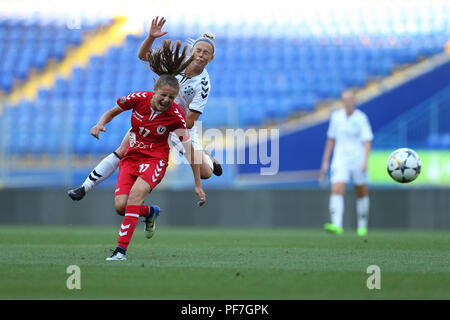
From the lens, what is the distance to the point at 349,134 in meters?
12.7

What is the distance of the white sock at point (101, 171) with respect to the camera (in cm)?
814

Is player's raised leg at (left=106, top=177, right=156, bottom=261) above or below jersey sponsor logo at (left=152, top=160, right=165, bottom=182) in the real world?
below

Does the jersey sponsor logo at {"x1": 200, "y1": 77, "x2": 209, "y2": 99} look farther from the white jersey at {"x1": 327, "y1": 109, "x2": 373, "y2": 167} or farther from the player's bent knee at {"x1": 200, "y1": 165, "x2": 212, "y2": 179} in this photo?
the white jersey at {"x1": 327, "y1": 109, "x2": 373, "y2": 167}

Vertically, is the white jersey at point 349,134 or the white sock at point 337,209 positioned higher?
the white jersey at point 349,134

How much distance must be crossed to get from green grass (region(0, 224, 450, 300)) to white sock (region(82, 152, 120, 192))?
0.67 meters

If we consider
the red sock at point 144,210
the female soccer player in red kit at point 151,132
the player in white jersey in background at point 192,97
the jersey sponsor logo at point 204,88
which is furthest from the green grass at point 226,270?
the jersey sponsor logo at point 204,88

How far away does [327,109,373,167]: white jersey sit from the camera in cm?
1270

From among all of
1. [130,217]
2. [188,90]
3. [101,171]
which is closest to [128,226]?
[130,217]

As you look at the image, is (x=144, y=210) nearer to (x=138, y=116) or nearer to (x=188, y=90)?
(x=138, y=116)

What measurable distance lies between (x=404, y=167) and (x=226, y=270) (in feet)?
16.3

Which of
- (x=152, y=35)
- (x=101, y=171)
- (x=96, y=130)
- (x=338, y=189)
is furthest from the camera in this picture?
(x=338, y=189)

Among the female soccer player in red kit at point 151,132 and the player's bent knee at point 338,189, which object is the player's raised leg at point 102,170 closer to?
the female soccer player in red kit at point 151,132

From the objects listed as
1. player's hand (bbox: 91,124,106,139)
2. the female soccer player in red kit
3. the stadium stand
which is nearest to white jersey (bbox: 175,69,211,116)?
the female soccer player in red kit

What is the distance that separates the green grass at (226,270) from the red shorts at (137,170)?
25.4 inches
